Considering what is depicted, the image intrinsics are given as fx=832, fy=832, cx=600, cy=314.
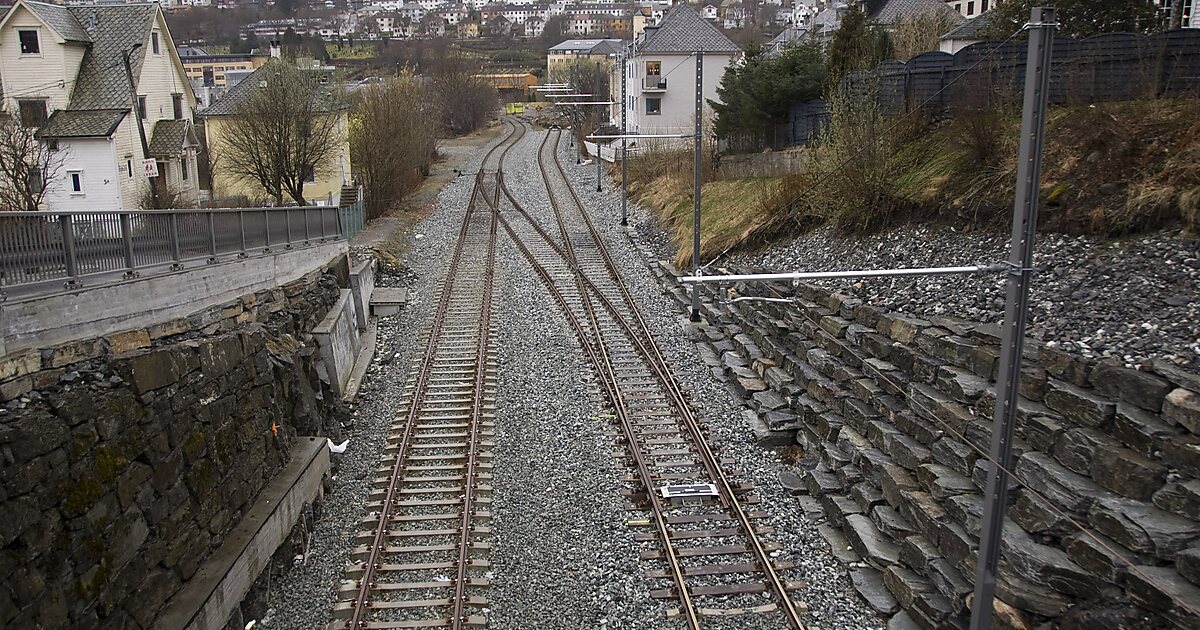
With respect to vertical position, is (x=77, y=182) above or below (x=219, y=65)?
below

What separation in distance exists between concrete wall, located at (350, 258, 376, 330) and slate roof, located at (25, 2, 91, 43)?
16.6 meters

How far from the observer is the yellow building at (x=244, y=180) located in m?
33.2

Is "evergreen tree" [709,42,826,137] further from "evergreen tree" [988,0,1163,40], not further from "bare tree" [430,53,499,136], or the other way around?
"bare tree" [430,53,499,136]

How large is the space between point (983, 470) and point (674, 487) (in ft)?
13.5

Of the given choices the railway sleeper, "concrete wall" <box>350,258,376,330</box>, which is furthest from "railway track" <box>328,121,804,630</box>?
"concrete wall" <box>350,258,376,330</box>

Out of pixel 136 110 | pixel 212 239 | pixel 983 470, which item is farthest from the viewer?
pixel 136 110

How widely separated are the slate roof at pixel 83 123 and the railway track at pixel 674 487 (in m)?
17.5

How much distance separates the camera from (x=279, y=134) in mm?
29094

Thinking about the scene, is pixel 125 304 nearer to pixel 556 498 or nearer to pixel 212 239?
pixel 212 239

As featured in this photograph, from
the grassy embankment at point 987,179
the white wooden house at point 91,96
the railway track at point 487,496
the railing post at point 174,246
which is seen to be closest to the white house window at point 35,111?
the white wooden house at point 91,96

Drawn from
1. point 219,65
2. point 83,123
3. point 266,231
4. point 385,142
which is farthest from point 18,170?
point 219,65

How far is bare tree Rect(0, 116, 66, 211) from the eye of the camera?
813 inches


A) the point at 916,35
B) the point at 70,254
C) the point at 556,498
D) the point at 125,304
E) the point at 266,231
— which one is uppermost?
the point at 916,35

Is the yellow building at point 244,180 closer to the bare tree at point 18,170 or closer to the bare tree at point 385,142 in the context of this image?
the bare tree at point 385,142
